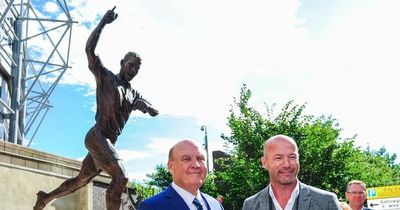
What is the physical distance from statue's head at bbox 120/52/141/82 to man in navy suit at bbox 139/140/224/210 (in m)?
3.16

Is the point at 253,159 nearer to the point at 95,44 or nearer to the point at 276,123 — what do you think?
the point at 276,123

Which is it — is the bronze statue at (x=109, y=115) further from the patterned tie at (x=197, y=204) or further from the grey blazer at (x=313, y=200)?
the grey blazer at (x=313, y=200)

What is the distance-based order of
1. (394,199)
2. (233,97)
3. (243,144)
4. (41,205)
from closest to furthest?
(41,205), (394,199), (243,144), (233,97)

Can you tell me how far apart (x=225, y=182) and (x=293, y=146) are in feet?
85.3

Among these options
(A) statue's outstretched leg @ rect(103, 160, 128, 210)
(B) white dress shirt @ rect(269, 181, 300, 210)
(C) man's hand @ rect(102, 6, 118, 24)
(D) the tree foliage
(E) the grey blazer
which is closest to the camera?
(E) the grey blazer

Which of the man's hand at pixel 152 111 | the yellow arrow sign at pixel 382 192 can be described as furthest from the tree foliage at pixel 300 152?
the man's hand at pixel 152 111

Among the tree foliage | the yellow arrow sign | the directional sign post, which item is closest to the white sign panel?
the directional sign post

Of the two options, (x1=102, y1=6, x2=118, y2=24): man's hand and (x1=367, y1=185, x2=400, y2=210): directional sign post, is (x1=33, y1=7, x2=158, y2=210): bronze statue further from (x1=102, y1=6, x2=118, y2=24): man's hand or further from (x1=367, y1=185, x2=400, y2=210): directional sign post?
(x1=367, y1=185, x2=400, y2=210): directional sign post

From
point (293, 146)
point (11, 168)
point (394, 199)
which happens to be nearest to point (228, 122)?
point (394, 199)

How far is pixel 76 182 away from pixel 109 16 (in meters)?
2.23

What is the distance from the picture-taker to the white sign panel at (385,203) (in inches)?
593

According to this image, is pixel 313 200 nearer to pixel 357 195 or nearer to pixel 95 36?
pixel 357 195

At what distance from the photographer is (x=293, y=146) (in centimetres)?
343

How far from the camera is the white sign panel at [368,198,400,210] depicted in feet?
49.4
